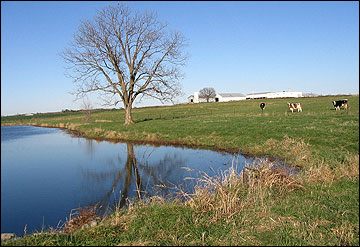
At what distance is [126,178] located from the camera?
11.1 metres

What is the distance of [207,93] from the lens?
113 meters

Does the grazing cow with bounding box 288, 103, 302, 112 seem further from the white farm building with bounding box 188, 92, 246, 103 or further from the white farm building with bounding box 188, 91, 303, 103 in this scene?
the white farm building with bounding box 188, 92, 246, 103

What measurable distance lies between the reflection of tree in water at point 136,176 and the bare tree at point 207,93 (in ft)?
320

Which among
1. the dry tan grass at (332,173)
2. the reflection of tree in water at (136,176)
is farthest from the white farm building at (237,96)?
the dry tan grass at (332,173)

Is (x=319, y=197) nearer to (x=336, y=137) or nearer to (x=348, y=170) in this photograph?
(x=348, y=170)

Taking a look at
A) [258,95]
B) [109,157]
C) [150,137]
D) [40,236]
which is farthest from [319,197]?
[258,95]

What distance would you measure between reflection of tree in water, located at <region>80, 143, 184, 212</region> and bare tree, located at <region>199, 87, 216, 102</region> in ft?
320

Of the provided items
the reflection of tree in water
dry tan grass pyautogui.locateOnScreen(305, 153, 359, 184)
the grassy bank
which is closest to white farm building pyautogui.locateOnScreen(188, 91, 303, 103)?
the reflection of tree in water

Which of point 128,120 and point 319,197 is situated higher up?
point 128,120

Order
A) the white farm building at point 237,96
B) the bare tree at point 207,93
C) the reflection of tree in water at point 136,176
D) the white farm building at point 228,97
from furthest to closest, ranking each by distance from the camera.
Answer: the white farm building at point 228,97
the bare tree at point 207,93
the white farm building at point 237,96
the reflection of tree in water at point 136,176

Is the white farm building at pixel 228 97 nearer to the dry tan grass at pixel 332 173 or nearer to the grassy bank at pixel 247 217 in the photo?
the dry tan grass at pixel 332 173

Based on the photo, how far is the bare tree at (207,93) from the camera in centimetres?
11069

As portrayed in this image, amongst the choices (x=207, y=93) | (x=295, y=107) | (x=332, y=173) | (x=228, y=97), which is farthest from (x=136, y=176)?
(x=228, y=97)

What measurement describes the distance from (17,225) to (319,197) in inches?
277
